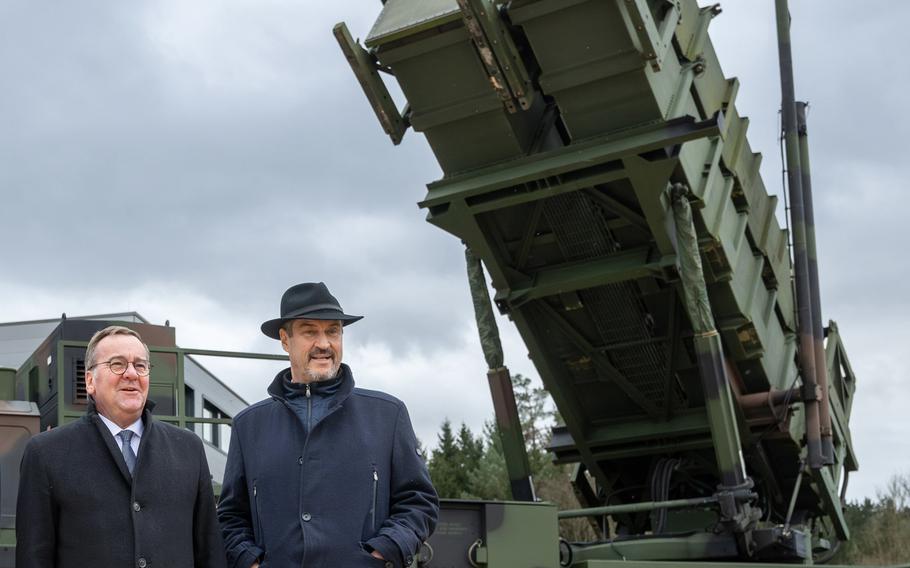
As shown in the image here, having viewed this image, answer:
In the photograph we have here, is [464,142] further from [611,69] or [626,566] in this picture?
[626,566]

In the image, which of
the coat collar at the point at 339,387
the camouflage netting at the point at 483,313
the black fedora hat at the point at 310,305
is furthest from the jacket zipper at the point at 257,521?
the camouflage netting at the point at 483,313

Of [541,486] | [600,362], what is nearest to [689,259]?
[600,362]

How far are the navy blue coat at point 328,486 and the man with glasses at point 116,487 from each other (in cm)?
13

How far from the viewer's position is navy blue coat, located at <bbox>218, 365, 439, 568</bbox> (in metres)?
3.16

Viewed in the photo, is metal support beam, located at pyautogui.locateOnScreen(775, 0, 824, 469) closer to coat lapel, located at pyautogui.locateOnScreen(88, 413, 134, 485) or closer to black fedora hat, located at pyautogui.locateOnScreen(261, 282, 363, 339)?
black fedora hat, located at pyautogui.locateOnScreen(261, 282, 363, 339)

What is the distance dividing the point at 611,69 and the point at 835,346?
3796 millimetres

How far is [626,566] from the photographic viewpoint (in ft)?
21.0

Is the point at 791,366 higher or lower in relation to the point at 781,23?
lower

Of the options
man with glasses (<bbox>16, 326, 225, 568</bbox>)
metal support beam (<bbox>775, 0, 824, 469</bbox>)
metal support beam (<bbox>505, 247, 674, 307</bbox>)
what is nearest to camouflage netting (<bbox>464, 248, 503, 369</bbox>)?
metal support beam (<bbox>505, 247, 674, 307</bbox>)

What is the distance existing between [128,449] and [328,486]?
0.51 m

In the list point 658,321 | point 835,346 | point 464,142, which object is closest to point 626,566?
point 658,321

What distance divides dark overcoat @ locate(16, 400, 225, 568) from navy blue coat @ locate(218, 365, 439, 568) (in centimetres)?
17

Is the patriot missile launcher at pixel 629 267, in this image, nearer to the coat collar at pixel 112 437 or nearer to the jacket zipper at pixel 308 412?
the jacket zipper at pixel 308 412

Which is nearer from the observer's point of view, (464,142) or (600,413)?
(464,142)
